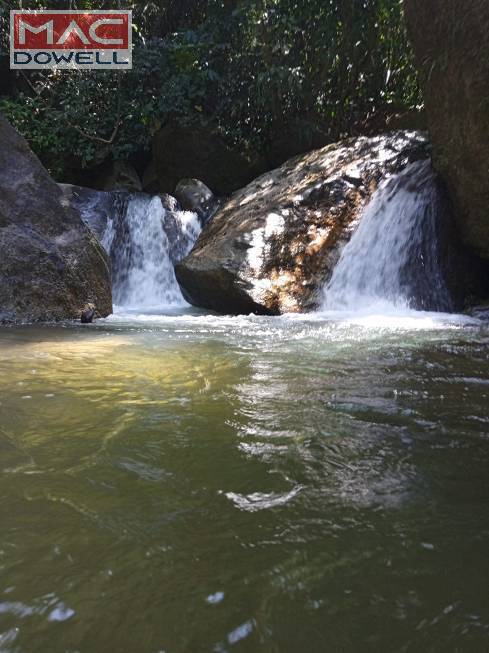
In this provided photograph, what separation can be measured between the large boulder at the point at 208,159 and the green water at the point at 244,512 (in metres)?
8.67

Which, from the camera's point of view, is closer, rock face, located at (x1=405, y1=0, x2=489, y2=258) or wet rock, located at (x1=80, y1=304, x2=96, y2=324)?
wet rock, located at (x1=80, y1=304, x2=96, y2=324)

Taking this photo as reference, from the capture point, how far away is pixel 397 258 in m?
7.20

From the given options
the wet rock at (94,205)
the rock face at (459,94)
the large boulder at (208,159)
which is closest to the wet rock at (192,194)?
the large boulder at (208,159)

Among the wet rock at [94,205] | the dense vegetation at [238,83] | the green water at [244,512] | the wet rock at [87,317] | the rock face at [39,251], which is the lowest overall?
the green water at [244,512]

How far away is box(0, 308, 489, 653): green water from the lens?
991mm

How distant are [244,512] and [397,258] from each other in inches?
248

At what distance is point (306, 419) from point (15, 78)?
13914 millimetres

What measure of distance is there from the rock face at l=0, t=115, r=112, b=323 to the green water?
114 inches

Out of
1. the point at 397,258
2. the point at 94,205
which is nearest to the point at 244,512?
the point at 397,258

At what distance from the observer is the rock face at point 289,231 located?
6.64 metres

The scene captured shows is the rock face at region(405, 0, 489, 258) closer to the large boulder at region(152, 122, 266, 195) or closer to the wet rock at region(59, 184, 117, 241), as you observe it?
the large boulder at region(152, 122, 266, 195)

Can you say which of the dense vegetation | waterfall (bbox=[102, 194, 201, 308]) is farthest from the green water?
the dense vegetation

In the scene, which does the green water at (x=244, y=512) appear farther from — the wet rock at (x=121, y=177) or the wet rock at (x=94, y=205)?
the wet rock at (x=121, y=177)

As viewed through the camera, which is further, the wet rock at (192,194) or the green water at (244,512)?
the wet rock at (192,194)
